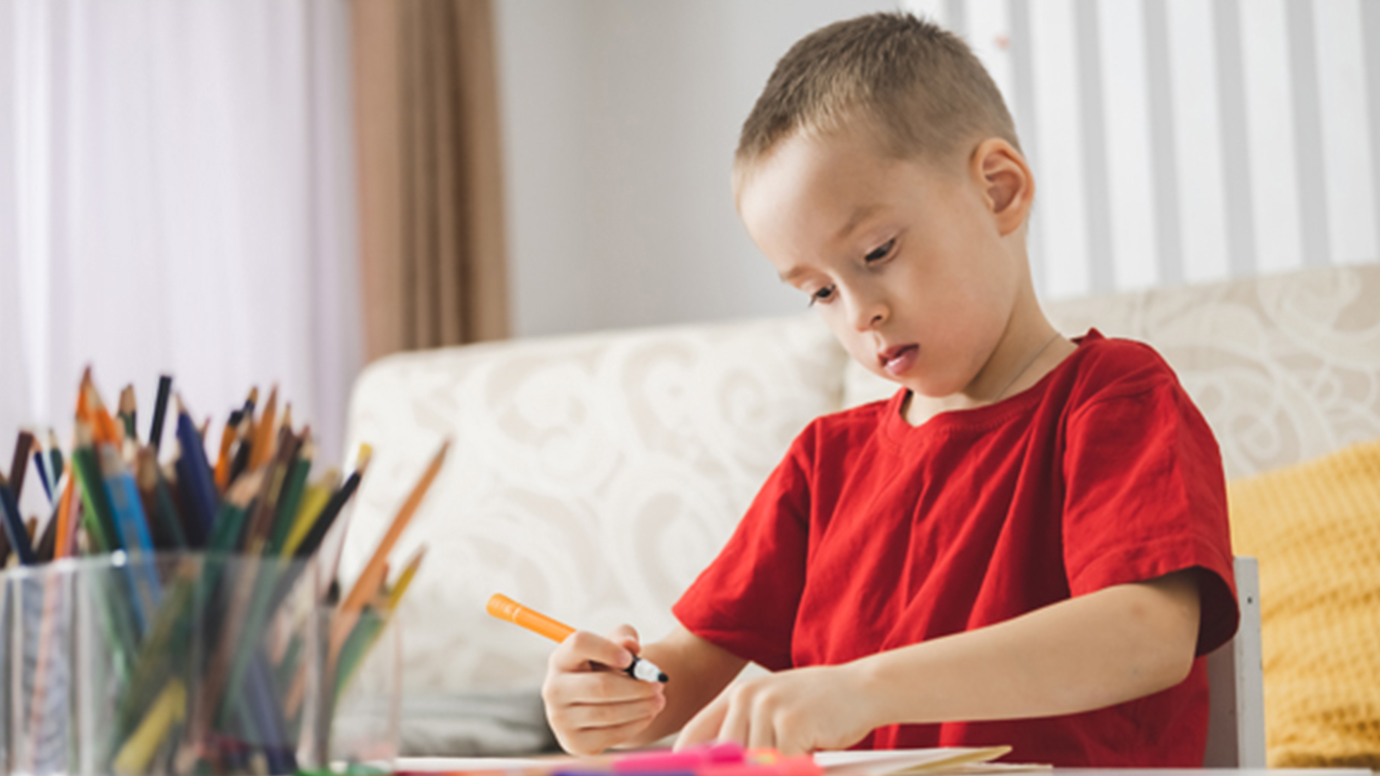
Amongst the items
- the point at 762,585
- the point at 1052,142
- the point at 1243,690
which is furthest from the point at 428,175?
Result: the point at 1243,690

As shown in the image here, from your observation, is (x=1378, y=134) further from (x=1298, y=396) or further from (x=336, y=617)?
(x=336, y=617)

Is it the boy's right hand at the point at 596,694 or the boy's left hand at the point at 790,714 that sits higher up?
the boy's left hand at the point at 790,714

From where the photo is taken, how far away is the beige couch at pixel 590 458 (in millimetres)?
1825

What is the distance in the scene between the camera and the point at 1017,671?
64 cm

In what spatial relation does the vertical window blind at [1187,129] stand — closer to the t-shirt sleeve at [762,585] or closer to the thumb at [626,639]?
the t-shirt sleeve at [762,585]

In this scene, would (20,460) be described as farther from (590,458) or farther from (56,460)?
(590,458)

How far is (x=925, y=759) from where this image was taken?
525 mm

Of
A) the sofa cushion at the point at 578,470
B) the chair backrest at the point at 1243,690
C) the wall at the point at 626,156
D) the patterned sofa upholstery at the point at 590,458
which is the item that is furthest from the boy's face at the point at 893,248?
the wall at the point at 626,156

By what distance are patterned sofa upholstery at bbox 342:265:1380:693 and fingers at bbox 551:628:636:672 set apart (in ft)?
3.27

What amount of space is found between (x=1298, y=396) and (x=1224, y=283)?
0.18m

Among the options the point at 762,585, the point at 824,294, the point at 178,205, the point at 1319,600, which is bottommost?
the point at 1319,600

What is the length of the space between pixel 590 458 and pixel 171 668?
1546 mm

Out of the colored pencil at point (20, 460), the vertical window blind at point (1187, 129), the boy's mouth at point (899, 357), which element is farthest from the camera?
the vertical window blind at point (1187, 129)

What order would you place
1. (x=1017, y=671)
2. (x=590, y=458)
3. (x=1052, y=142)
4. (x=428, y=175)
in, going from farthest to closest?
(x=428, y=175) → (x=1052, y=142) → (x=590, y=458) → (x=1017, y=671)
